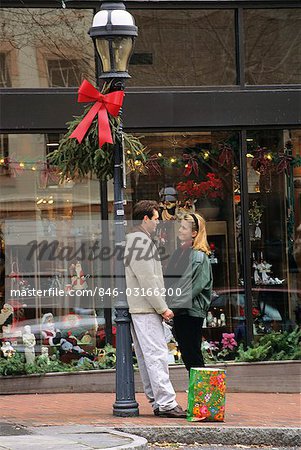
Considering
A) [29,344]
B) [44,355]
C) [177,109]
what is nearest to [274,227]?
[177,109]

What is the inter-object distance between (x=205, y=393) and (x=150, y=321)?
0.89 m

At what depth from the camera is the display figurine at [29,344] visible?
1381 cm

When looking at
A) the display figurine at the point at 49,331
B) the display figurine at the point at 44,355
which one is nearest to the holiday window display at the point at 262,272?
the display figurine at the point at 49,331

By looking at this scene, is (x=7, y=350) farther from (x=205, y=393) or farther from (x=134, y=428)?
(x=134, y=428)

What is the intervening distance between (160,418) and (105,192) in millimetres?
3792

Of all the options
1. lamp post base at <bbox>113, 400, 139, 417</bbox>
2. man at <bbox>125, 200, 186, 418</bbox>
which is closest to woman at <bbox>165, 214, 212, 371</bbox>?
man at <bbox>125, 200, 186, 418</bbox>

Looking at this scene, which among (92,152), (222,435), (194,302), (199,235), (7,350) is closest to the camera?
(222,435)

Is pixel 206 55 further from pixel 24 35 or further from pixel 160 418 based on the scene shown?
pixel 160 418

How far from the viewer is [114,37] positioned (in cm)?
1105

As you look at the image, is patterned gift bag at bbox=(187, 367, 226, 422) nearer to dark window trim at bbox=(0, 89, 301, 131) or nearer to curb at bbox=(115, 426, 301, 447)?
curb at bbox=(115, 426, 301, 447)

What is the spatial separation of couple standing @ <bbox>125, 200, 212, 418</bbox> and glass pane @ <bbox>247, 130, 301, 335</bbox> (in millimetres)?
2491

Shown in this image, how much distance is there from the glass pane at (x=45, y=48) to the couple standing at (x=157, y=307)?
309cm

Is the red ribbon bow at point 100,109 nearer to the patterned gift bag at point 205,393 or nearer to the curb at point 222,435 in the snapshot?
the patterned gift bag at point 205,393

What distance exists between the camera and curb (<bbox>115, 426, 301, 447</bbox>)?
10.3 meters
